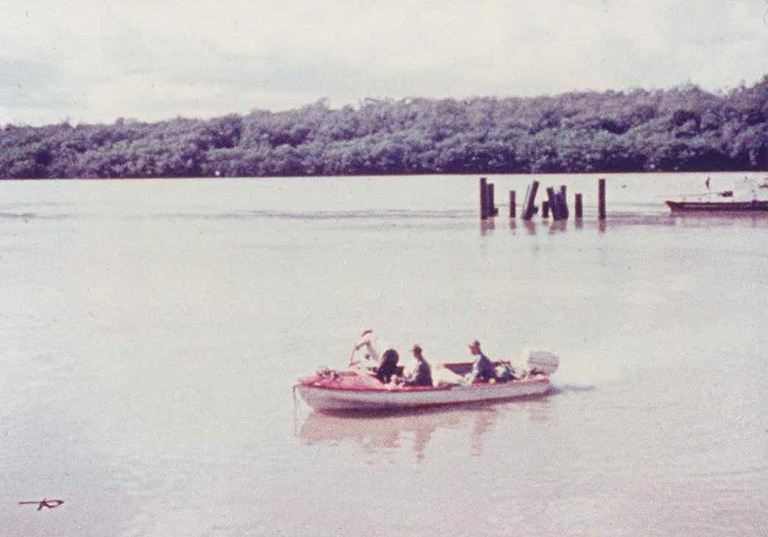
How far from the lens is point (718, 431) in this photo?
58.0 feet

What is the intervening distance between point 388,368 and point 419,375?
1.91 feet

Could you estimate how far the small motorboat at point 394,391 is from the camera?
60.8ft

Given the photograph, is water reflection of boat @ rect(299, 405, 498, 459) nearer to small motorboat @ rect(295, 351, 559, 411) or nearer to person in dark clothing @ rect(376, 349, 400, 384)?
small motorboat @ rect(295, 351, 559, 411)

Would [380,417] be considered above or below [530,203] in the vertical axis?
below

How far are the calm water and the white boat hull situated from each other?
0.27m

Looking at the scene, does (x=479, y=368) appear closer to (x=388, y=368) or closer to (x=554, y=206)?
(x=388, y=368)

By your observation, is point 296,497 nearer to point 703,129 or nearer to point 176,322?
point 176,322

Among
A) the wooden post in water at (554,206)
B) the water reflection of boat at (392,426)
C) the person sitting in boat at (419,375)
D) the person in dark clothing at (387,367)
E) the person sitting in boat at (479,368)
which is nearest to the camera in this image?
the water reflection of boat at (392,426)

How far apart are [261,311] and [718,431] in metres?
15.7

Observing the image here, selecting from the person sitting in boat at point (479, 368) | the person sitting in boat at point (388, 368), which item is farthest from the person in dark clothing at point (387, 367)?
the person sitting in boat at point (479, 368)

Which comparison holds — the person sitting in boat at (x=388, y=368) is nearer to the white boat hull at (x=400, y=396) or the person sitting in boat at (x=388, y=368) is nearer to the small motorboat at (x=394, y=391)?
the small motorboat at (x=394, y=391)

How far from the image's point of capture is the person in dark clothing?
63.3 feet

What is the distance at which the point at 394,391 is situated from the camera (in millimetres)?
18672

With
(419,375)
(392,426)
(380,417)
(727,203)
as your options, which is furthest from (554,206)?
(392,426)
